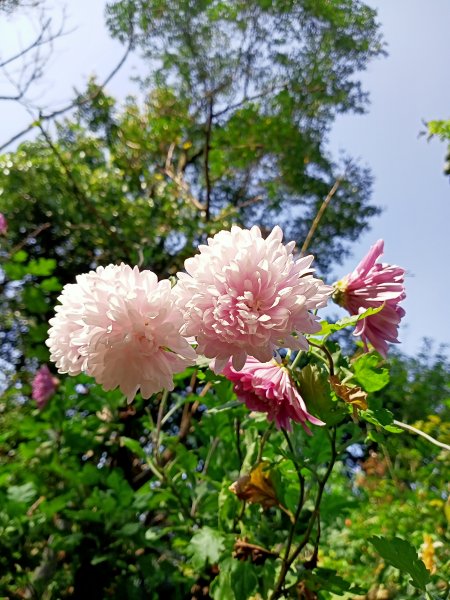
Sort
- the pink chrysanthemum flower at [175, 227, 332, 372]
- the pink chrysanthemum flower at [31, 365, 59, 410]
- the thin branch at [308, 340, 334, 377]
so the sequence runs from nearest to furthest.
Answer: the pink chrysanthemum flower at [175, 227, 332, 372], the thin branch at [308, 340, 334, 377], the pink chrysanthemum flower at [31, 365, 59, 410]

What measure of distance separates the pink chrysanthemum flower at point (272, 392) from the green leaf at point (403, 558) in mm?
160

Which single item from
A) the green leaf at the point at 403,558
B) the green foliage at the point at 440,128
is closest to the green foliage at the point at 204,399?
the green leaf at the point at 403,558

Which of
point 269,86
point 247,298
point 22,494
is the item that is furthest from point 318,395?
point 269,86

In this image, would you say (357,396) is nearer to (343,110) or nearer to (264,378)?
(264,378)

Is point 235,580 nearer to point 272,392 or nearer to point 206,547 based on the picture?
point 206,547

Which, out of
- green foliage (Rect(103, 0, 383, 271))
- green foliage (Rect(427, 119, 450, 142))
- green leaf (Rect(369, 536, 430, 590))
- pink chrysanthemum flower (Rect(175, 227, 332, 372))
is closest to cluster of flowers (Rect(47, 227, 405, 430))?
pink chrysanthemum flower (Rect(175, 227, 332, 372))

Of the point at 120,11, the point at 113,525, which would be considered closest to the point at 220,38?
the point at 120,11

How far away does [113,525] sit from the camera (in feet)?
4.16

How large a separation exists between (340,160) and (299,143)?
0.87m

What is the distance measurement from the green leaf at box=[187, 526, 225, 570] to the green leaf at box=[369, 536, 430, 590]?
10.3 inches

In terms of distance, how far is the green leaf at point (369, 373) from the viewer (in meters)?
0.62

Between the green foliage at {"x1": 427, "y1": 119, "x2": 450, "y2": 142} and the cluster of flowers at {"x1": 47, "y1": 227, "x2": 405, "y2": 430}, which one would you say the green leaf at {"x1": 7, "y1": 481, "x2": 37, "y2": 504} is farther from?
the green foliage at {"x1": 427, "y1": 119, "x2": 450, "y2": 142}

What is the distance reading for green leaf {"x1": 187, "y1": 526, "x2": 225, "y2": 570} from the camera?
0.77 m

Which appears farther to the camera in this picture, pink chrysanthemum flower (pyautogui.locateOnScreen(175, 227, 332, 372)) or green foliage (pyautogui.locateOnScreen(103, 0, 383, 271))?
green foliage (pyautogui.locateOnScreen(103, 0, 383, 271))
